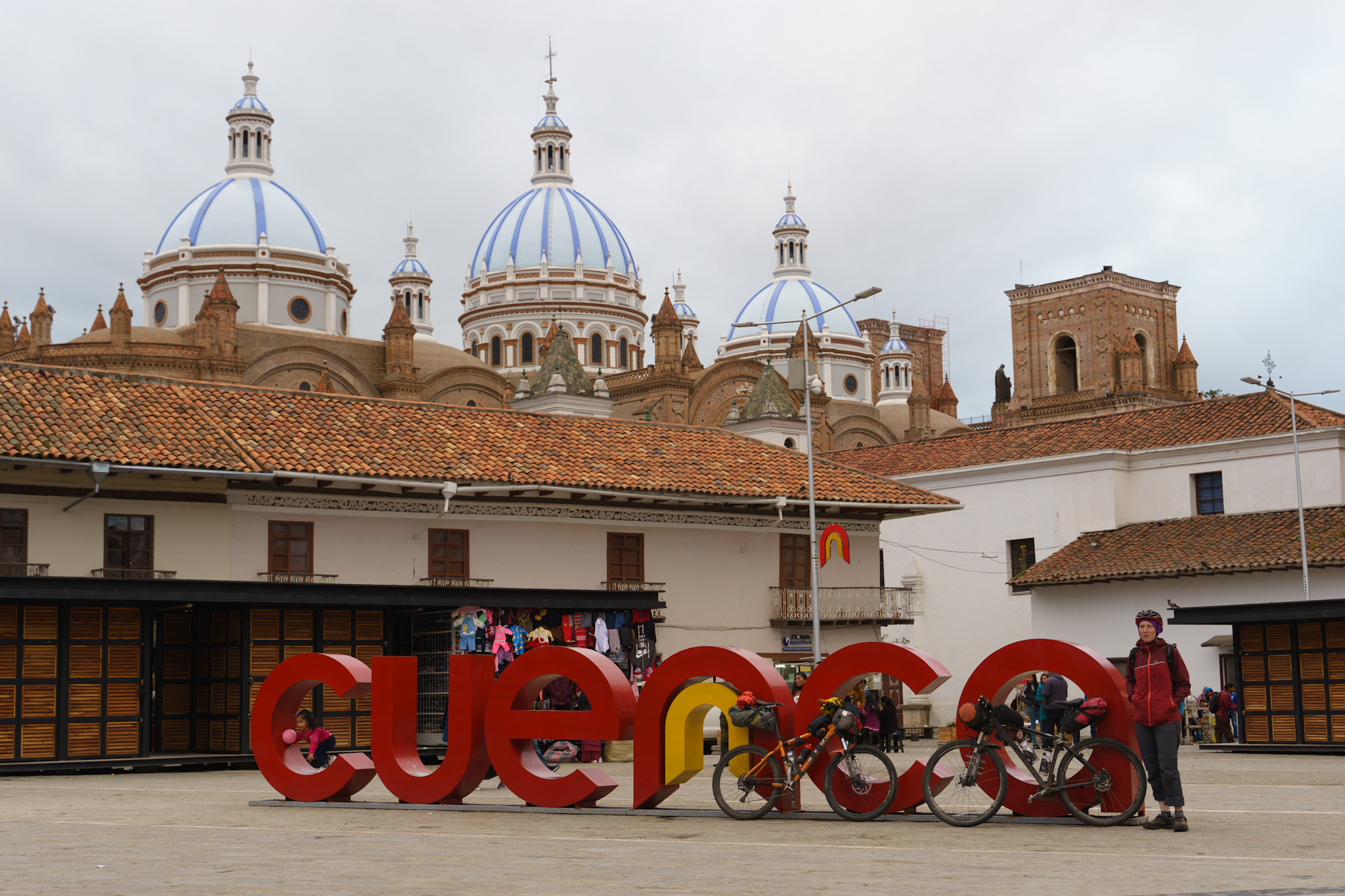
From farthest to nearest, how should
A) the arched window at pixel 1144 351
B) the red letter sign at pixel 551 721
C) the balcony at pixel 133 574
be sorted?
the arched window at pixel 1144 351 < the balcony at pixel 133 574 < the red letter sign at pixel 551 721

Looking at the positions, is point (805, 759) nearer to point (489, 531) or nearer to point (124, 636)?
point (124, 636)

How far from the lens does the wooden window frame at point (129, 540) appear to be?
25859 millimetres

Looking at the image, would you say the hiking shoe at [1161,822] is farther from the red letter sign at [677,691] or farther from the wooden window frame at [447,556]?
the wooden window frame at [447,556]

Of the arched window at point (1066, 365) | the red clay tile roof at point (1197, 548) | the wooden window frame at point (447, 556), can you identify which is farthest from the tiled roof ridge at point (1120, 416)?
the arched window at point (1066, 365)

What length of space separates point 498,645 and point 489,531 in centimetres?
283

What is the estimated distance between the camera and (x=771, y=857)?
10.2 metres

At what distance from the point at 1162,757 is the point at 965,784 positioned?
1538 millimetres

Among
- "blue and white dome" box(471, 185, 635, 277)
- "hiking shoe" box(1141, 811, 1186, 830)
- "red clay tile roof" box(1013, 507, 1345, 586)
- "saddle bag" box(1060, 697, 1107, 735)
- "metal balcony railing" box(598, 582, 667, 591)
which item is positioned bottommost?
"hiking shoe" box(1141, 811, 1186, 830)

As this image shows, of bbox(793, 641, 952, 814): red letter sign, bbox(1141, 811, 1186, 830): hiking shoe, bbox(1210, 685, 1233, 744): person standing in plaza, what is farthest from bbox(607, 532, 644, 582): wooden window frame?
bbox(1141, 811, 1186, 830): hiking shoe

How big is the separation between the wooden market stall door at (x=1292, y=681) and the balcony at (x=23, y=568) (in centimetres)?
2091

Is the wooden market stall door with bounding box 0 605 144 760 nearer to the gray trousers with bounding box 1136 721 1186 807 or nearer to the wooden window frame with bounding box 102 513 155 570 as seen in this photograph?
the wooden window frame with bounding box 102 513 155 570

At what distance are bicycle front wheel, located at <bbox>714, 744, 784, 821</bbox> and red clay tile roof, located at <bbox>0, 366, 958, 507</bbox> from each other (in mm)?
14785

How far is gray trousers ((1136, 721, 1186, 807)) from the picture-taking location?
38.4 feet

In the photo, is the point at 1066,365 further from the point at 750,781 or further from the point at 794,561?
the point at 750,781
